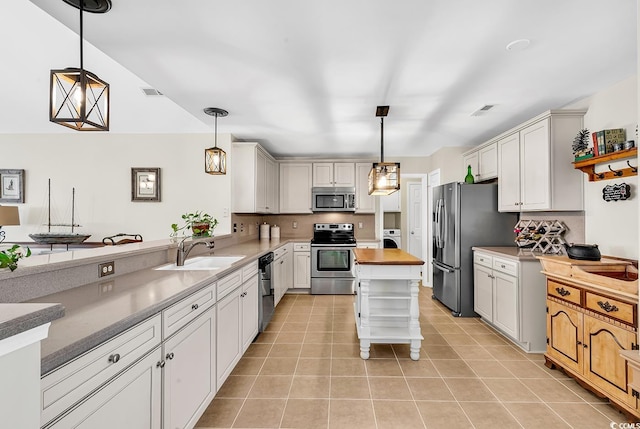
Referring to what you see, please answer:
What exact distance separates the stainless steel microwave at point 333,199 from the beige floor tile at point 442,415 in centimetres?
353

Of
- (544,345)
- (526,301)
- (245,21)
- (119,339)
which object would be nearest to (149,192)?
(245,21)

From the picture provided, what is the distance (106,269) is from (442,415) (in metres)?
2.33

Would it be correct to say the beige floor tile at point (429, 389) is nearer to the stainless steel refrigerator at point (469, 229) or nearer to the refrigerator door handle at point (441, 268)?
the stainless steel refrigerator at point (469, 229)

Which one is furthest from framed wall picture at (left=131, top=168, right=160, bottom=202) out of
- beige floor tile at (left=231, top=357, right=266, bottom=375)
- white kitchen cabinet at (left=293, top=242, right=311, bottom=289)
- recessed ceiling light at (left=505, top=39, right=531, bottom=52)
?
recessed ceiling light at (left=505, top=39, right=531, bottom=52)

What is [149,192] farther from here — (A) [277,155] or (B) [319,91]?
(B) [319,91]

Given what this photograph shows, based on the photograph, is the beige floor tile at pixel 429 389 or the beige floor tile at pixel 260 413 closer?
the beige floor tile at pixel 260 413

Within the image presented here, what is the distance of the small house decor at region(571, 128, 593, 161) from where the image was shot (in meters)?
2.69

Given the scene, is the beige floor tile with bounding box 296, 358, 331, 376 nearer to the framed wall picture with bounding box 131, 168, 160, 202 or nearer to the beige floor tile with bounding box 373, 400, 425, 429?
the beige floor tile with bounding box 373, 400, 425, 429

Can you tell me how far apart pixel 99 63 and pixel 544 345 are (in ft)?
15.7

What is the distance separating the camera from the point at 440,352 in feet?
9.46

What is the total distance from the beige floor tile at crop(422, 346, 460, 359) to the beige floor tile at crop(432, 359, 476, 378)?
0.08 m

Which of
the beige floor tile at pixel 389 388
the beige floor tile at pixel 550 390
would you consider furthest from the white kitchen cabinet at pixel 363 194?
the beige floor tile at pixel 550 390

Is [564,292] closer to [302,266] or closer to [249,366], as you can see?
[249,366]

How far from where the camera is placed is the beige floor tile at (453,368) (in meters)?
2.47
